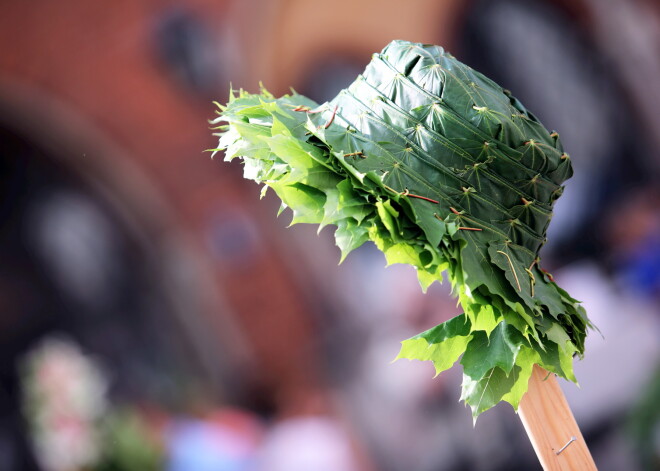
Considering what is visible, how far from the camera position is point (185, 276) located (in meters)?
3.37

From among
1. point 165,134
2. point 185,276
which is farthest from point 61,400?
point 165,134

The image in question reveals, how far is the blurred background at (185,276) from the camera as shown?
3137 millimetres

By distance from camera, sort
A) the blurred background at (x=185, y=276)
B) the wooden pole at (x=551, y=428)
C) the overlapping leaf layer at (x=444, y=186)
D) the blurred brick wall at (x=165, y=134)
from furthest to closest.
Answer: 1. the blurred brick wall at (x=165, y=134)
2. the blurred background at (x=185, y=276)
3. the wooden pole at (x=551, y=428)
4. the overlapping leaf layer at (x=444, y=186)

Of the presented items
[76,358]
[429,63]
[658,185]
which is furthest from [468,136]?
[76,358]

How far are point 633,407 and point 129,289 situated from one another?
6.99ft

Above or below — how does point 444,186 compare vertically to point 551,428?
above

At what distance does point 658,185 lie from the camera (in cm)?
274

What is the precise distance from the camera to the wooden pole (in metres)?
0.99

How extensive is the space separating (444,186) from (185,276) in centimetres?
259

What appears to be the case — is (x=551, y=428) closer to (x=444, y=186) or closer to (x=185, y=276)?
(x=444, y=186)

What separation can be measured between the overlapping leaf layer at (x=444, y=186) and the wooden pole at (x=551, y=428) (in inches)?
1.4

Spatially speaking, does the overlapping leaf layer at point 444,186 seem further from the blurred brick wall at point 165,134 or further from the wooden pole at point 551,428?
the blurred brick wall at point 165,134

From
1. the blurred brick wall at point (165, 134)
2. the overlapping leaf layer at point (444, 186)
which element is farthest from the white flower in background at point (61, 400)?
the overlapping leaf layer at point (444, 186)

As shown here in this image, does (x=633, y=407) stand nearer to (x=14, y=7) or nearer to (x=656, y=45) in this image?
(x=656, y=45)
